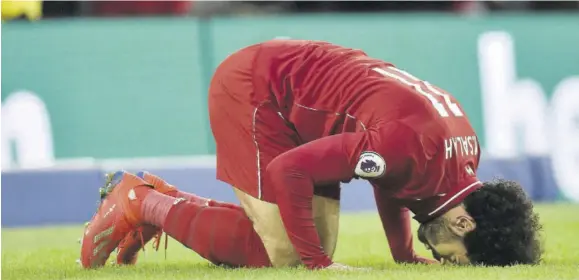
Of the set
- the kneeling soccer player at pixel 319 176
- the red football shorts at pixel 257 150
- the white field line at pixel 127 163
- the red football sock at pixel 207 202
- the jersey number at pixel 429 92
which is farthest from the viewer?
the white field line at pixel 127 163

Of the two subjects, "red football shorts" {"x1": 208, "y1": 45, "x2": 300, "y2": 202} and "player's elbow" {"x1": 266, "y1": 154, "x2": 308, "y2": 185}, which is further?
"red football shorts" {"x1": 208, "y1": 45, "x2": 300, "y2": 202}

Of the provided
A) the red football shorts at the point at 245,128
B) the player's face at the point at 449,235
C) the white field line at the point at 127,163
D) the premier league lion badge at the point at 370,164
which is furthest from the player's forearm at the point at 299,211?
the white field line at the point at 127,163

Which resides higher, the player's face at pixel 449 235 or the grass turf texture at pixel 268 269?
the player's face at pixel 449 235

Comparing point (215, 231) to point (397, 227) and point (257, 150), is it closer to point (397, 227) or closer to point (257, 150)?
point (257, 150)

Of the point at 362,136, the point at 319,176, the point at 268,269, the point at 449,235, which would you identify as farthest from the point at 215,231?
the point at 449,235

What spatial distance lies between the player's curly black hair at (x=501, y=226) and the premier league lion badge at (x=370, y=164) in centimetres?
55

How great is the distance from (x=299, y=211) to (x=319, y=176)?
209 mm

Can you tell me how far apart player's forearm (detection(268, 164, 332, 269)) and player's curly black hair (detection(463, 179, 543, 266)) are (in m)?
0.73

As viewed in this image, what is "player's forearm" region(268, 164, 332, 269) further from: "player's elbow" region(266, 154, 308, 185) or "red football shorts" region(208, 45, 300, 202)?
"red football shorts" region(208, 45, 300, 202)

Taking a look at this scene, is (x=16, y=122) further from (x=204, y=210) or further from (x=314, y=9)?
(x=204, y=210)

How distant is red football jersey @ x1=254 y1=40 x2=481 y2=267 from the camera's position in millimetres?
5707

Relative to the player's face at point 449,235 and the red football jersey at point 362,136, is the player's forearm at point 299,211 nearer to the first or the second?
the red football jersey at point 362,136

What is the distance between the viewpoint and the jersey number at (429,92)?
596cm

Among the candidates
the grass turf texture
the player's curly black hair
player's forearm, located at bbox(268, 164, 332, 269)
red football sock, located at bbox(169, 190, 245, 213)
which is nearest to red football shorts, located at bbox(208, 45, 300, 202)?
red football sock, located at bbox(169, 190, 245, 213)
